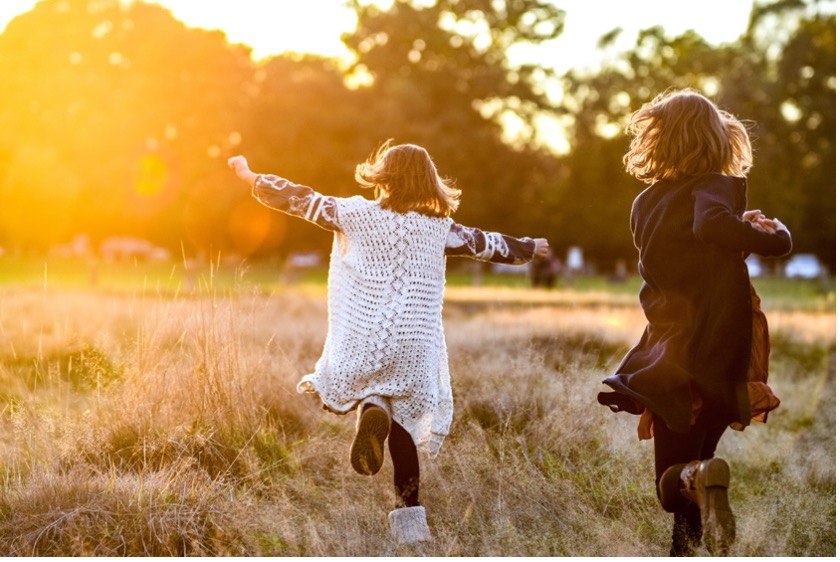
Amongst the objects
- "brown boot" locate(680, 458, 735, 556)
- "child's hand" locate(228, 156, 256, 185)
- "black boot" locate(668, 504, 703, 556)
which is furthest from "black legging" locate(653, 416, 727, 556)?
"child's hand" locate(228, 156, 256, 185)

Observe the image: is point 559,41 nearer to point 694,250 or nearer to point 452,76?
point 452,76

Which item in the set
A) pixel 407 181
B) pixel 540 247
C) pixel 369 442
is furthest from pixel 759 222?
pixel 369 442

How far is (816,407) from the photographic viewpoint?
7.59 m

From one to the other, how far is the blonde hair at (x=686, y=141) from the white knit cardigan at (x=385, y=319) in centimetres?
94

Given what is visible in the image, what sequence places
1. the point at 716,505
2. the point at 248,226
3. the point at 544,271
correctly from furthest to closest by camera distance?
1. the point at 248,226
2. the point at 544,271
3. the point at 716,505

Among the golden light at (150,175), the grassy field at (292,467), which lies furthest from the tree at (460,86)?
the grassy field at (292,467)

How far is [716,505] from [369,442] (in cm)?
135

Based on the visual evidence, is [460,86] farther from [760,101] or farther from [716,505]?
[716,505]

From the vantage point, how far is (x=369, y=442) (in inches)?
157

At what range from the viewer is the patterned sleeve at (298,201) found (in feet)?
13.8

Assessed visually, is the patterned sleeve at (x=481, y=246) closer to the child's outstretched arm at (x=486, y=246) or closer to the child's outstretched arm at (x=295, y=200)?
the child's outstretched arm at (x=486, y=246)

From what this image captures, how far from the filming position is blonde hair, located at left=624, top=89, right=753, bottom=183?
12.4 feet

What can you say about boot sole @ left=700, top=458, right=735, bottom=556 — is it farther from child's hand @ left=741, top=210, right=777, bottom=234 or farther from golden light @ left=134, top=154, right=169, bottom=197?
golden light @ left=134, top=154, right=169, bottom=197

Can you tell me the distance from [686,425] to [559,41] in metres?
26.0
